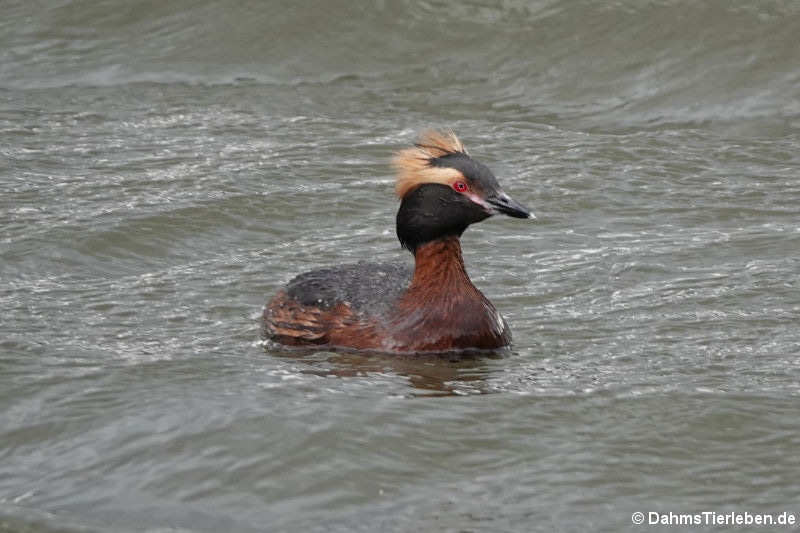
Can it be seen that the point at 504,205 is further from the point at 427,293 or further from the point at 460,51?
the point at 460,51

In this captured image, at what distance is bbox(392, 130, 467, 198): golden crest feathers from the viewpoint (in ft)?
31.0

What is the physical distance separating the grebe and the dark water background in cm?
18

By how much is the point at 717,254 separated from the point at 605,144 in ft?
9.72

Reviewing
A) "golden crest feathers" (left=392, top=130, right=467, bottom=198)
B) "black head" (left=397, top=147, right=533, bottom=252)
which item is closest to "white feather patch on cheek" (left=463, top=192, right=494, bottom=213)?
"black head" (left=397, top=147, right=533, bottom=252)

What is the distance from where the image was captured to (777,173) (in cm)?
1312

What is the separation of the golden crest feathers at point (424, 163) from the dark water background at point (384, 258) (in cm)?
111

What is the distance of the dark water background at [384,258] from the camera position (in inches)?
293

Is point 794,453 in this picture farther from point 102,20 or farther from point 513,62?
point 102,20

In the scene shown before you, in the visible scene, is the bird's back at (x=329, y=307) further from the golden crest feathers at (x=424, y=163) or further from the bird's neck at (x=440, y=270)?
the golden crest feathers at (x=424, y=163)

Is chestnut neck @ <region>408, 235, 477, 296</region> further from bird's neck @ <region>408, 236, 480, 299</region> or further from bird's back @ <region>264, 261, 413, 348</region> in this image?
bird's back @ <region>264, 261, 413, 348</region>

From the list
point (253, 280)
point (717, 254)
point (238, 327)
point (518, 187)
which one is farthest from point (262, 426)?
point (518, 187)

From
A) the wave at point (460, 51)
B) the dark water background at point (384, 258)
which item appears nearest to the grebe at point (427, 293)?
the dark water background at point (384, 258)

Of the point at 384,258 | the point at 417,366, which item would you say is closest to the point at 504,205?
the point at 417,366

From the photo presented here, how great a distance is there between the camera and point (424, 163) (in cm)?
953
